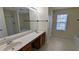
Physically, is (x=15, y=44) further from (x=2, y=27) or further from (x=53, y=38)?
(x=53, y=38)

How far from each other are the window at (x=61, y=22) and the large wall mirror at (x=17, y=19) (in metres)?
0.35

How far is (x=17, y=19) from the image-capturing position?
1.05m

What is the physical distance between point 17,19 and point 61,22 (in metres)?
0.69

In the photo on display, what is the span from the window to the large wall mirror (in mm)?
353

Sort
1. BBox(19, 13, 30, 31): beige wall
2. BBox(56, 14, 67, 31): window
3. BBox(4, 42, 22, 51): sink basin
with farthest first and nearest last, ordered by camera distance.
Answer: BBox(19, 13, 30, 31): beige wall
BBox(56, 14, 67, 31): window
BBox(4, 42, 22, 51): sink basin

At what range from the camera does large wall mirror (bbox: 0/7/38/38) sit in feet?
2.99

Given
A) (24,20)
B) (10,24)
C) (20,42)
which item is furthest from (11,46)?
(24,20)

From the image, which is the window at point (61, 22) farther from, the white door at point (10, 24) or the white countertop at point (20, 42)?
the white door at point (10, 24)

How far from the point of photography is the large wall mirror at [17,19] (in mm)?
911

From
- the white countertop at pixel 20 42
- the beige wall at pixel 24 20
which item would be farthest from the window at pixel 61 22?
the beige wall at pixel 24 20

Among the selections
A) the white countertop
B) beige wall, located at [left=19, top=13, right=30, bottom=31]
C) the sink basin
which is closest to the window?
the white countertop

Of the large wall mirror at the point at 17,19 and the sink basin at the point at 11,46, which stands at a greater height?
the large wall mirror at the point at 17,19

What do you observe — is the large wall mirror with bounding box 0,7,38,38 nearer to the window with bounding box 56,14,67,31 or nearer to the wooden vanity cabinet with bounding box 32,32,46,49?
the wooden vanity cabinet with bounding box 32,32,46,49
